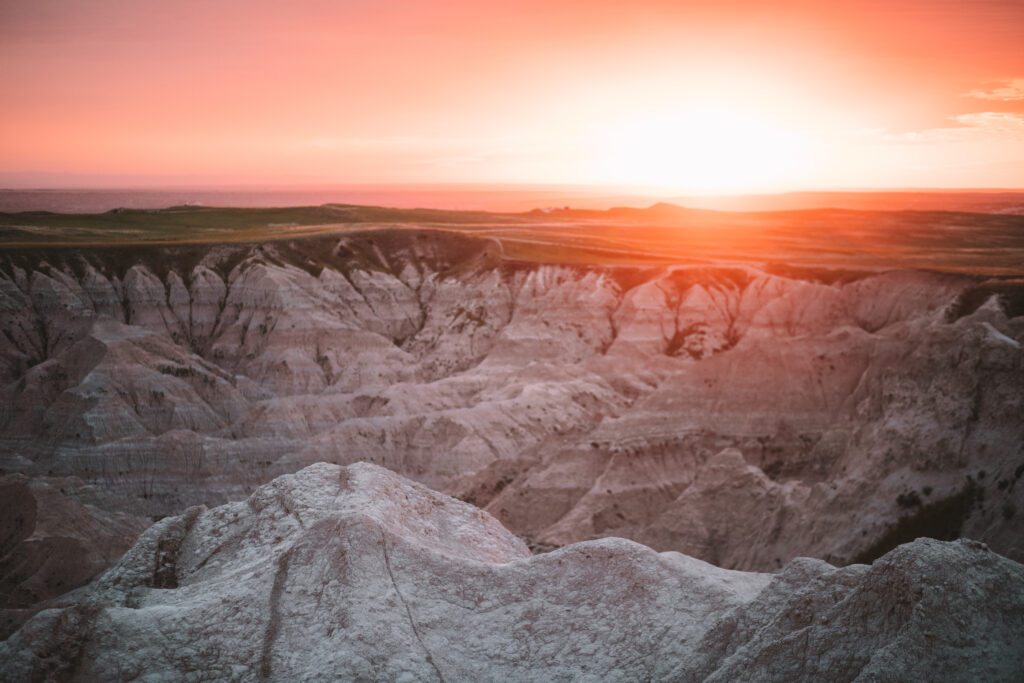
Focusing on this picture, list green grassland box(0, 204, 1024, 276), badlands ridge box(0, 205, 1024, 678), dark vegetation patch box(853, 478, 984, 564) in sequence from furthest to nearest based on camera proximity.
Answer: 1. green grassland box(0, 204, 1024, 276)
2. badlands ridge box(0, 205, 1024, 678)
3. dark vegetation patch box(853, 478, 984, 564)

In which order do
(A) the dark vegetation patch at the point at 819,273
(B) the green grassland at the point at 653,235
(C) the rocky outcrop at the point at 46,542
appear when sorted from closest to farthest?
(C) the rocky outcrop at the point at 46,542 < (A) the dark vegetation patch at the point at 819,273 < (B) the green grassland at the point at 653,235

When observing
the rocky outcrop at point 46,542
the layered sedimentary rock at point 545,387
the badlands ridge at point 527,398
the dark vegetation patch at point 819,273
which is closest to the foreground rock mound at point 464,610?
the badlands ridge at point 527,398

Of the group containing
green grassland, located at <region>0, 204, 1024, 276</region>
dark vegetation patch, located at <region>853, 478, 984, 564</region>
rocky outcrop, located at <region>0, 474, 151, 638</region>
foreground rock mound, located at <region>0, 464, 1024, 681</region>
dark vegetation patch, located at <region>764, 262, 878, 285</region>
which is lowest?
rocky outcrop, located at <region>0, 474, 151, 638</region>

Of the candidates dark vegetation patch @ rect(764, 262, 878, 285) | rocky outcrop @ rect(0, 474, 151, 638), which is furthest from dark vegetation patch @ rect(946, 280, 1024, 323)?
rocky outcrop @ rect(0, 474, 151, 638)

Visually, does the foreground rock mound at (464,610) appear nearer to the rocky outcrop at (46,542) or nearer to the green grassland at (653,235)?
→ the rocky outcrop at (46,542)

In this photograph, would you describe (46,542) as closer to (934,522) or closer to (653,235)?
(934,522)

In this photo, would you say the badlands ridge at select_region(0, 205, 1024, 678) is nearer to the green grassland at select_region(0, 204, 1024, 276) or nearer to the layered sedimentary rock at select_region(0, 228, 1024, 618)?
the layered sedimentary rock at select_region(0, 228, 1024, 618)

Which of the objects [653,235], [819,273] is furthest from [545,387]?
[653,235]
